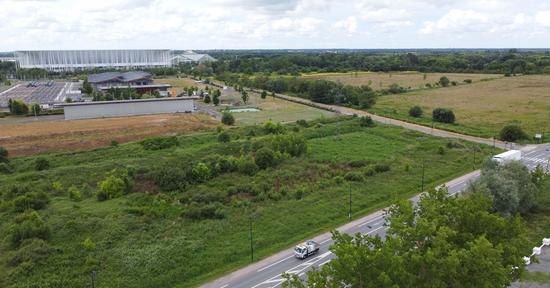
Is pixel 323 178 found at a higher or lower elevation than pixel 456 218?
lower

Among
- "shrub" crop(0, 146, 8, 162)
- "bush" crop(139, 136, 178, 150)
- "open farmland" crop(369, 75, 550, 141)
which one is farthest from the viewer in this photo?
"open farmland" crop(369, 75, 550, 141)

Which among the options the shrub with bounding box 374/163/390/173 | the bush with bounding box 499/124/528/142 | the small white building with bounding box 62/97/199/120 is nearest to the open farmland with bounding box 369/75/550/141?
the bush with bounding box 499/124/528/142

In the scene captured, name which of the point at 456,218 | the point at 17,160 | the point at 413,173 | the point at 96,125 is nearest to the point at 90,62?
the point at 96,125

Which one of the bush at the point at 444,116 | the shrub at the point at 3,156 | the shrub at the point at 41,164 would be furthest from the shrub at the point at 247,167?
the bush at the point at 444,116

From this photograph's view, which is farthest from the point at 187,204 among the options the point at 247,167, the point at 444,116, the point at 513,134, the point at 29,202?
the point at 444,116

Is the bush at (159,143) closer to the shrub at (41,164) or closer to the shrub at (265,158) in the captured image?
the shrub at (41,164)

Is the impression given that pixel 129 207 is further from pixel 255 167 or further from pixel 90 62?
pixel 90 62

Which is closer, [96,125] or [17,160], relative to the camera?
[17,160]

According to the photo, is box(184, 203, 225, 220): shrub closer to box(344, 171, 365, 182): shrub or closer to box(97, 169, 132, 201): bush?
box(97, 169, 132, 201): bush
